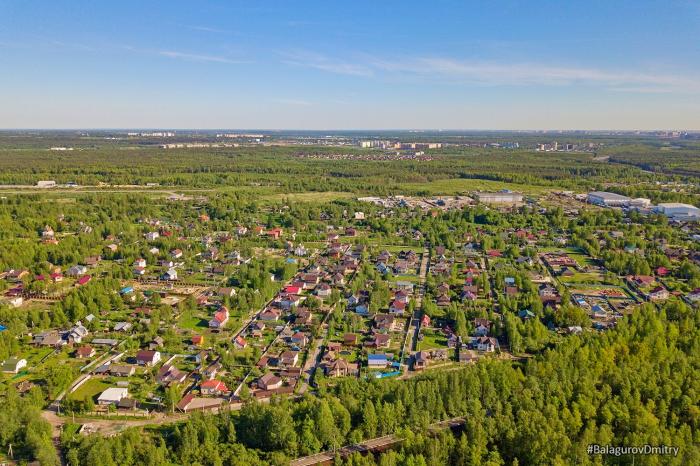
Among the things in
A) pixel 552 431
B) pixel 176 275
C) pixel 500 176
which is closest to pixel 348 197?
pixel 500 176

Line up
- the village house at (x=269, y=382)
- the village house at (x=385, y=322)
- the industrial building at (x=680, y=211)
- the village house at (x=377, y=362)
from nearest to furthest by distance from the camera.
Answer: the village house at (x=269, y=382) < the village house at (x=377, y=362) < the village house at (x=385, y=322) < the industrial building at (x=680, y=211)

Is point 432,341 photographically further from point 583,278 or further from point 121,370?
point 583,278

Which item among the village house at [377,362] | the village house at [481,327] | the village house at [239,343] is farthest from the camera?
the village house at [481,327]

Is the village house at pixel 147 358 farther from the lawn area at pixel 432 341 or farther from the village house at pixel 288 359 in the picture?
the lawn area at pixel 432 341

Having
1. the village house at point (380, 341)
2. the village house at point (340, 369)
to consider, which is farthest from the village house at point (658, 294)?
the village house at point (340, 369)

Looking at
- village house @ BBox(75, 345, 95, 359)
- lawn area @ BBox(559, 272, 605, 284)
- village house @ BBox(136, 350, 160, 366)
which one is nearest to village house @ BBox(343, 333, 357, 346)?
village house @ BBox(136, 350, 160, 366)

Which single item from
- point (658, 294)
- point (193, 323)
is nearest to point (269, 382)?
point (193, 323)
